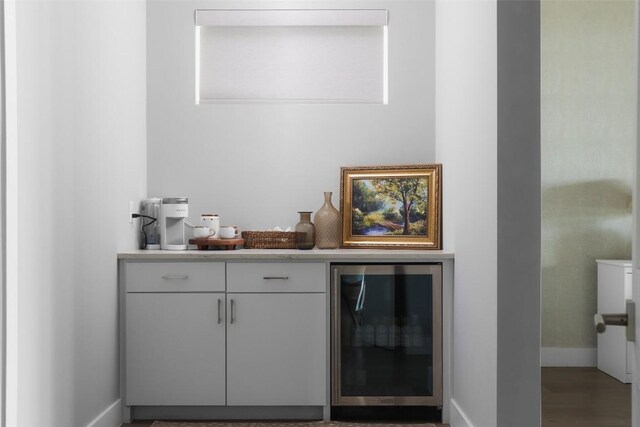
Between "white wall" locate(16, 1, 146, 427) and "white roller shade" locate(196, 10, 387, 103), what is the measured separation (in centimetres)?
49

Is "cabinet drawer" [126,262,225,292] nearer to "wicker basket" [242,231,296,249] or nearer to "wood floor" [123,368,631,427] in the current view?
"wicker basket" [242,231,296,249]

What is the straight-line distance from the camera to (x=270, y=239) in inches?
139

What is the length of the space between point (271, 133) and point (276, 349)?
4.21 feet

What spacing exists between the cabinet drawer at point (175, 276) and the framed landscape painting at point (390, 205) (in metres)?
0.80

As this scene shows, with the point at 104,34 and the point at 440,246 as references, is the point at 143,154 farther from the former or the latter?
the point at 440,246

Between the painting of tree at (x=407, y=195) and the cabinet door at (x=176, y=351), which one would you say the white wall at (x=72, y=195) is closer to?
the cabinet door at (x=176, y=351)

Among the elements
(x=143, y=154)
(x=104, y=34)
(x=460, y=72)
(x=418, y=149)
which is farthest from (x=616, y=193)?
(x=104, y=34)

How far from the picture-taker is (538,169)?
232cm

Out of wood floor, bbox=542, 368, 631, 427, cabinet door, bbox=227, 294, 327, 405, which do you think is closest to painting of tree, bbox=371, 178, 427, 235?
cabinet door, bbox=227, 294, 327, 405

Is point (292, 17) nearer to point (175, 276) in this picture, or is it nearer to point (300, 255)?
point (300, 255)

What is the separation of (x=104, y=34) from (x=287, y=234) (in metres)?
1.40

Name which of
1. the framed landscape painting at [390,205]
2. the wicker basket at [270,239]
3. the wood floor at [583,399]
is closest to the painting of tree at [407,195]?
the framed landscape painting at [390,205]

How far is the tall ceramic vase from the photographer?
3.48 meters

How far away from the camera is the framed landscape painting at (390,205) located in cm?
350
